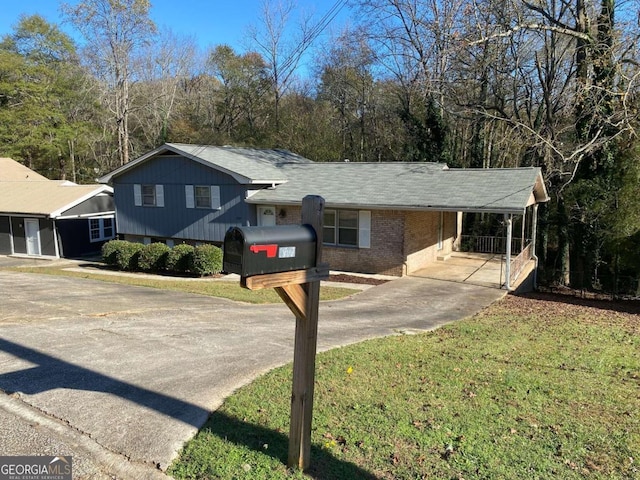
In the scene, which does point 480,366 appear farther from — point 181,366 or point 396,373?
point 181,366

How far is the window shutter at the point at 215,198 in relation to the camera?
805 inches

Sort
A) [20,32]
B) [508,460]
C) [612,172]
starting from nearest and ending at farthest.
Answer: [508,460] → [612,172] → [20,32]

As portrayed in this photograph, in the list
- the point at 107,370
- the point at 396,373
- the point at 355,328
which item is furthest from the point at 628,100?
the point at 107,370

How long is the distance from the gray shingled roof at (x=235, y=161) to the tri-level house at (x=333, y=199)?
56 mm

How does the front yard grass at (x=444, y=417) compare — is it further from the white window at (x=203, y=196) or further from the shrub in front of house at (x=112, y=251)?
the shrub in front of house at (x=112, y=251)

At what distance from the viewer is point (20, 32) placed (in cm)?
4038

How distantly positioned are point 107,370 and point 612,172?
19.3 metres

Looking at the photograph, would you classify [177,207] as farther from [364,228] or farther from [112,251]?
[364,228]

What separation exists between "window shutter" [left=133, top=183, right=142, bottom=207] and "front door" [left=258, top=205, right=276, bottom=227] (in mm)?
6734

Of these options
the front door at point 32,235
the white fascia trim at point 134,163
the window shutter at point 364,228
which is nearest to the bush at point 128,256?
the white fascia trim at point 134,163

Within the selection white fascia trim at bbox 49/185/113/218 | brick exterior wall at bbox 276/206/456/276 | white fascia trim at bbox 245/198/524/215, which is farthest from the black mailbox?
white fascia trim at bbox 49/185/113/218

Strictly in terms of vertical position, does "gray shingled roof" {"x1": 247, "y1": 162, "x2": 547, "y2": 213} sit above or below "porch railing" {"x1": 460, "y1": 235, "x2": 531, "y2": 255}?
above

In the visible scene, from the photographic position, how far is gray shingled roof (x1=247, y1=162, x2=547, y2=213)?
599 inches

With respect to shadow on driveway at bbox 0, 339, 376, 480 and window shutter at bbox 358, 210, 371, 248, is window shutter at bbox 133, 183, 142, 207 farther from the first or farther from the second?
shadow on driveway at bbox 0, 339, 376, 480
